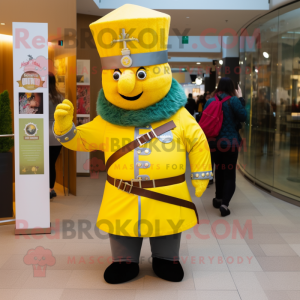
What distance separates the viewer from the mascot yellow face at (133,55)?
263cm

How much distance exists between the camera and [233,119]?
4.69 metres

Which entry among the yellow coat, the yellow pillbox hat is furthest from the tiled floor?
the yellow pillbox hat

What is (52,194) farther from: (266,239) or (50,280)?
(266,239)

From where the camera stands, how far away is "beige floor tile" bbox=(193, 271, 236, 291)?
2.87 m

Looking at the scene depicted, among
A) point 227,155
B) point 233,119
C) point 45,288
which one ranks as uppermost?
point 233,119

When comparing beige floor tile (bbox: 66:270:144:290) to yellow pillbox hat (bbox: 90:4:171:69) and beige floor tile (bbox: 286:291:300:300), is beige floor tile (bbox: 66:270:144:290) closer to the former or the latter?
beige floor tile (bbox: 286:291:300:300)

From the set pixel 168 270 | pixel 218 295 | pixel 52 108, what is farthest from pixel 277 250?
pixel 52 108

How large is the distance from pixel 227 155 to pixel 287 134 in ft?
4.89

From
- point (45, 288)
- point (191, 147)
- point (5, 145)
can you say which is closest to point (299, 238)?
point (191, 147)

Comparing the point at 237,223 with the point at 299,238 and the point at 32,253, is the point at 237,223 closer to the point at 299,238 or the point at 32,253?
the point at 299,238

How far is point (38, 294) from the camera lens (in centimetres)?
276

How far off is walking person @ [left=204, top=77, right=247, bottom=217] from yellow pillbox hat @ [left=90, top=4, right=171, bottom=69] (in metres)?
2.02

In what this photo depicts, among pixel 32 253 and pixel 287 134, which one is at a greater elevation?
pixel 287 134

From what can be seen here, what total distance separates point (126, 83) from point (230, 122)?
2.32 metres
